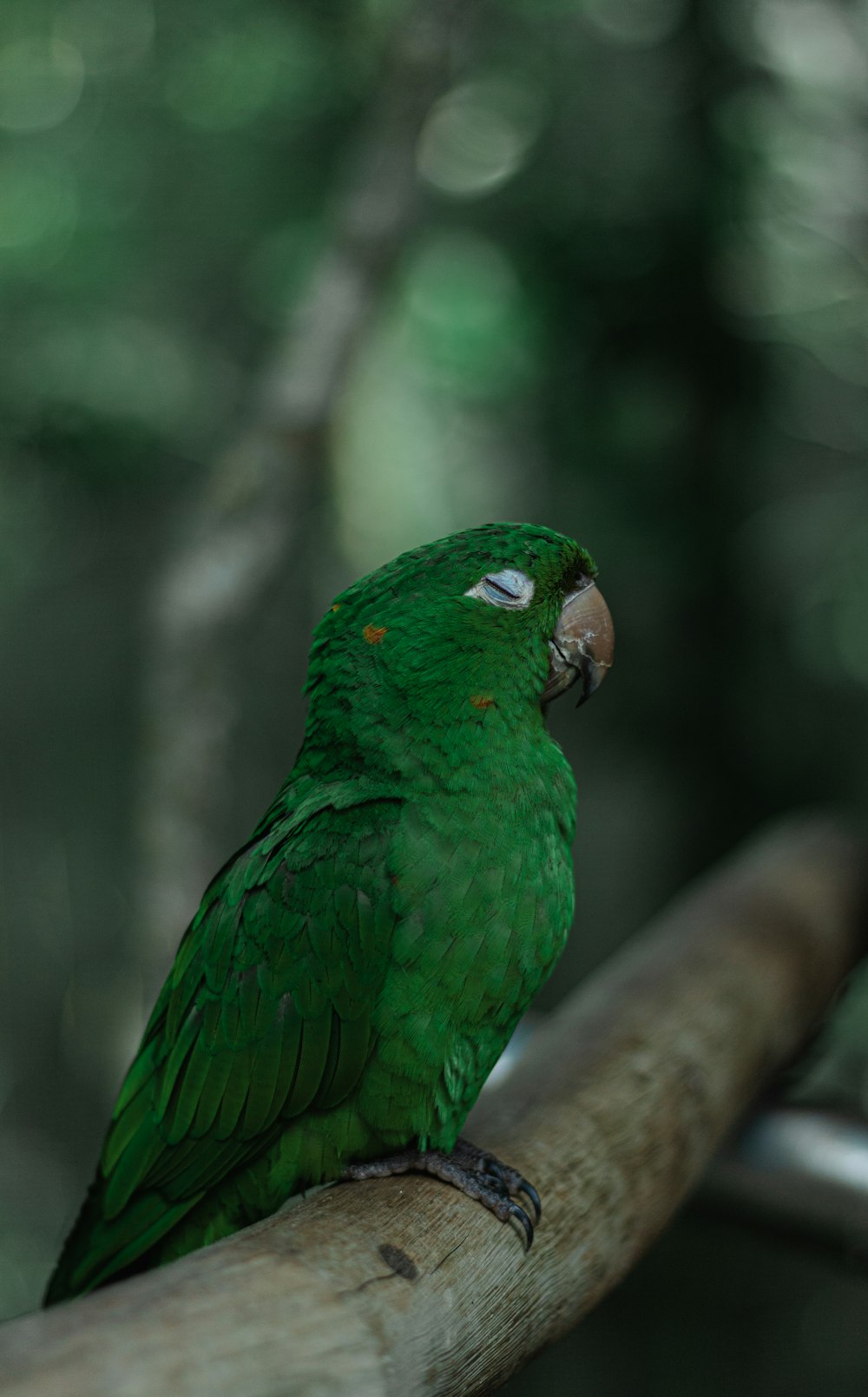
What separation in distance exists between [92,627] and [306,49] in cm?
195

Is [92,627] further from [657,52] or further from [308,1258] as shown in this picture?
[308,1258]

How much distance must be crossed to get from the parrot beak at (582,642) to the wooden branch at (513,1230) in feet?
1.69

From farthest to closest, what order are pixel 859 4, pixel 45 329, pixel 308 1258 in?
pixel 859 4 → pixel 45 329 → pixel 308 1258

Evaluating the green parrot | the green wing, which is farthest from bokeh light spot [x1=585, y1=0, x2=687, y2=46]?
the green wing

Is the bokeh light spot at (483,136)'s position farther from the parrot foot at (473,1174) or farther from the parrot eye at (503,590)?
the parrot foot at (473,1174)

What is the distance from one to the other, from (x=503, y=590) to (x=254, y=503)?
1503mm

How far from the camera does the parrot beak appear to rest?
3.76ft

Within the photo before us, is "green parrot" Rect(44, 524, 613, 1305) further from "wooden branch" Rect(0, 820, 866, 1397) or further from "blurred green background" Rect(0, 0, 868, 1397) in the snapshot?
"blurred green background" Rect(0, 0, 868, 1397)

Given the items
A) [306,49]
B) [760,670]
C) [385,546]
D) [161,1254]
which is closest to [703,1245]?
[760,670]

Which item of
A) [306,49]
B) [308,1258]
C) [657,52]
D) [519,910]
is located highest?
[657,52]

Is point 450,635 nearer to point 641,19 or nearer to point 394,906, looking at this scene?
point 394,906

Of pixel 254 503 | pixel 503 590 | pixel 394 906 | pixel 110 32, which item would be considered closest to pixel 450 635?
pixel 503 590

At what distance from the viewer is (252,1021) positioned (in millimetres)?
1116

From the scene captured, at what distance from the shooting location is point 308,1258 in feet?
2.69
